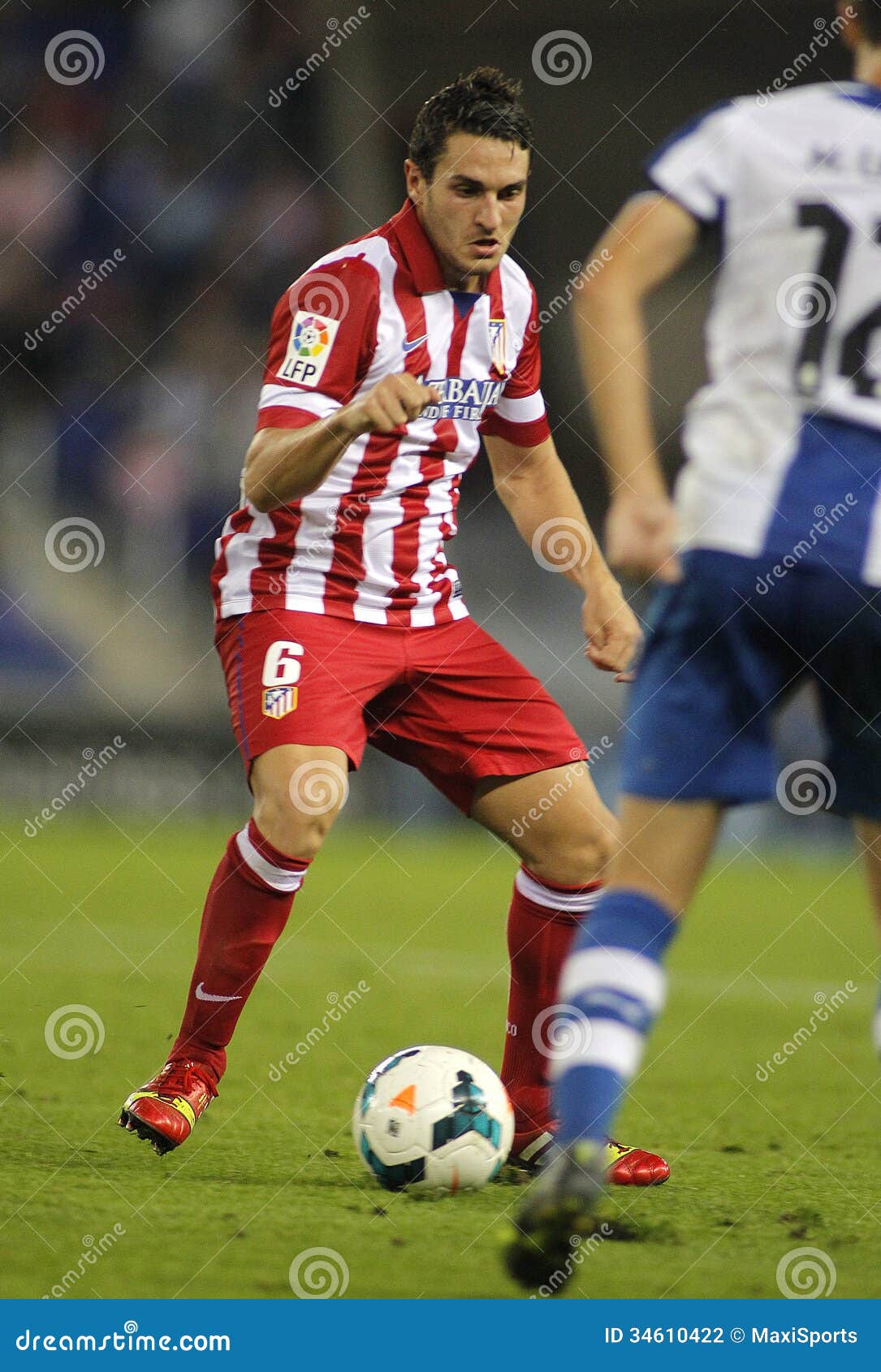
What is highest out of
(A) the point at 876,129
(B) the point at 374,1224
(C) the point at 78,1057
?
(A) the point at 876,129

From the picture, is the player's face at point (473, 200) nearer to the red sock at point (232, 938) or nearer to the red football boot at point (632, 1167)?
the red sock at point (232, 938)

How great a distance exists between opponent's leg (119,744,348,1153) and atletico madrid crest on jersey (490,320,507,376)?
3.08 feet

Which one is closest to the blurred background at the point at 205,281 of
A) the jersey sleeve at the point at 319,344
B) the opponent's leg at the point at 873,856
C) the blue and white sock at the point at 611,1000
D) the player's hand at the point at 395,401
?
the jersey sleeve at the point at 319,344

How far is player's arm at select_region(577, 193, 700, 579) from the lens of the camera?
2.33 m

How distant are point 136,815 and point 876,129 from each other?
10116 mm

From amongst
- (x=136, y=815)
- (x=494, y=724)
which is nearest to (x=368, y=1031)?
(x=494, y=724)

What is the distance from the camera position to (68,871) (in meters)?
9.14

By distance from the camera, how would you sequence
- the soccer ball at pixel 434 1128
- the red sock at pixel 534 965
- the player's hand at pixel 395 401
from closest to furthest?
the player's hand at pixel 395 401, the soccer ball at pixel 434 1128, the red sock at pixel 534 965

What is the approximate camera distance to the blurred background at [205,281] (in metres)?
12.2

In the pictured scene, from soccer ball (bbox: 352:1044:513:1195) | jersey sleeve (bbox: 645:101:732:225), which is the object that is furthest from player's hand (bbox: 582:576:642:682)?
jersey sleeve (bbox: 645:101:732:225)

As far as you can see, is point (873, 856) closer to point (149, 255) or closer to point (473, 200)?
point (473, 200)

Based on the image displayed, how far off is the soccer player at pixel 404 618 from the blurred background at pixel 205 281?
796 centimetres

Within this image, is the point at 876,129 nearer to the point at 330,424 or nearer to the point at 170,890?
the point at 330,424

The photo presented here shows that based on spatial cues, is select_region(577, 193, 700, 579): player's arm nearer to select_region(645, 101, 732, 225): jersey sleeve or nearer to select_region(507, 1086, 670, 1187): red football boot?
select_region(645, 101, 732, 225): jersey sleeve
